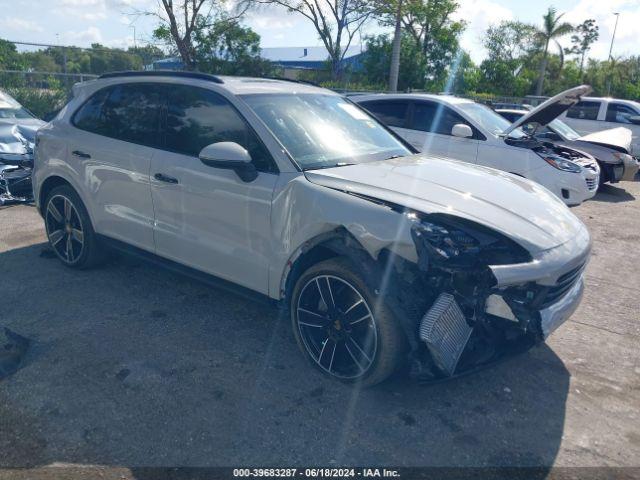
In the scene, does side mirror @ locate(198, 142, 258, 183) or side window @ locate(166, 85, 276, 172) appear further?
side window @ locate(166, 85, 276, 172)

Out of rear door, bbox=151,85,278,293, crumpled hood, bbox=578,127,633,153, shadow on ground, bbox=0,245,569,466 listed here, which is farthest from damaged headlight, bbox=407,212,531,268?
crumpled hood, bbox=578,127,633,153

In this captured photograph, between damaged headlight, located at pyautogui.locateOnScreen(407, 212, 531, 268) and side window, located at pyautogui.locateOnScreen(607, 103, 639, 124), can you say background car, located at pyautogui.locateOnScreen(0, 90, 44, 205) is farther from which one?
side window, located at pyautogui.locateOnScreen(607, 103, 639, 124)

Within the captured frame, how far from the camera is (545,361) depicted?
3.70 metres

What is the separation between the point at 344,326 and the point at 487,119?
611cm

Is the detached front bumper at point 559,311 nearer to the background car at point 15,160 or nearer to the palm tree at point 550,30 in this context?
the background car at point 15,160

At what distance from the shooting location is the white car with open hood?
25.0 feet

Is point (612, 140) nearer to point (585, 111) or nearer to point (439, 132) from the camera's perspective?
point (585, 111)

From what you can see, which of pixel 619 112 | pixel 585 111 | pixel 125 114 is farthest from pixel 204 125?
pixel 619 112

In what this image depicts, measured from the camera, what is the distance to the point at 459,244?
9.52 feet

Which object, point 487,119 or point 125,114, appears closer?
point 125,114

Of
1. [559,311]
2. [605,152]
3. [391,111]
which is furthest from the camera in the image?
[605,152]

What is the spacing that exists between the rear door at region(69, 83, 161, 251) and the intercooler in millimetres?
2441

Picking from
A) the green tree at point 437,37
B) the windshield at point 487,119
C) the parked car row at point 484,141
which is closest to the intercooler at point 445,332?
the parked car row at point 484,141

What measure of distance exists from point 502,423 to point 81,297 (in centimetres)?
348
